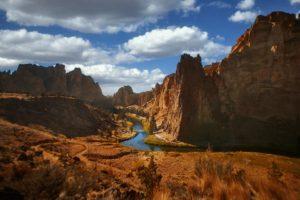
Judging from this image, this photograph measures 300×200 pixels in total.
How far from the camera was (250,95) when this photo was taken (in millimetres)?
98938

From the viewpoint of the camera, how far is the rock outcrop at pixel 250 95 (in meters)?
92.2

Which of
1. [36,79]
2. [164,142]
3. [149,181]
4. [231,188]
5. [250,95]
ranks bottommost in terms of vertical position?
[164,142]

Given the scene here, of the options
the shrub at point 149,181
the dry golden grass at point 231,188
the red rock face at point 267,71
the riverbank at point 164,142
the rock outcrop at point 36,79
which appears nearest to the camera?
the dry golden grass at point 231,188

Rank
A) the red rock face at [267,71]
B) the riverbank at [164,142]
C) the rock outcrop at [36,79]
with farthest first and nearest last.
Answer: the rock outcrop at [36,79], the red rock face at [267,71], the riverbank at [164,142]

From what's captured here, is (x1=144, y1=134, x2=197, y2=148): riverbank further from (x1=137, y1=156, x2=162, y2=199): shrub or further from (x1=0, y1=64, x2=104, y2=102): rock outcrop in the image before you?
(x1=137, y1=156, x2=162, y2=199): shrub

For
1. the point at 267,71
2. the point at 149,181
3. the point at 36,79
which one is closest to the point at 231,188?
the point at 149,181

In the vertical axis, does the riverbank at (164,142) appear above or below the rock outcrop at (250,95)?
below

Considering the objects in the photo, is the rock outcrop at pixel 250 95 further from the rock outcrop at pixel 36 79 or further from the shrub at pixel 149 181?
the shrub at pixel 149 181

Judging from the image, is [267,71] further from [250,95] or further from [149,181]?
[149,181]

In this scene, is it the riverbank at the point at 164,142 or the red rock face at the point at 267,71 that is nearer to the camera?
the riverbank at the point at 164,142

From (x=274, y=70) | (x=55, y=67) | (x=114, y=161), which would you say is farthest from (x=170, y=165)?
(x=55, y=67)

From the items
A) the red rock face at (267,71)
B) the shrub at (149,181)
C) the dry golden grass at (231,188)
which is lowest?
the shrub at (149,181)

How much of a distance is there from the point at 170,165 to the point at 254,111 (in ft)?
184

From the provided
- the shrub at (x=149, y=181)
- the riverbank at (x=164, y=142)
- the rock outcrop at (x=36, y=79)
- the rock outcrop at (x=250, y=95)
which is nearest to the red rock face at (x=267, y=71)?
the rock outcrop at (x=250, y=95)
